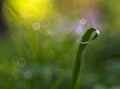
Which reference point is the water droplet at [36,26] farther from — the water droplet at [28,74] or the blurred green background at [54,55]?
the water droplet at [28,74]

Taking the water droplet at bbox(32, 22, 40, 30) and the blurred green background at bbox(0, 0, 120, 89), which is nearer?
the blurred green background at bbox(0, 0, 120, 89)

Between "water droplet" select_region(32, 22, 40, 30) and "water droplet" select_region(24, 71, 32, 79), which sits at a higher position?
"water droplet" select_region(32, 22, 40, 30)

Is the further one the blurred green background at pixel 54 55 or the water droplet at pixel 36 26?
the water droplet at pixel 36 26

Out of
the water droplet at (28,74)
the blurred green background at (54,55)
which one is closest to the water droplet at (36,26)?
the blurred green background at (54,55)

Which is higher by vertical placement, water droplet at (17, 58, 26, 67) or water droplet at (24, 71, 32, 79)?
water droplet at (17, 58, 26, 67)

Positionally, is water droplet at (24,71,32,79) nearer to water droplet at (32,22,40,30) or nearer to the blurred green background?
the blurred green background

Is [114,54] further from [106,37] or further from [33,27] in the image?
[33,27]

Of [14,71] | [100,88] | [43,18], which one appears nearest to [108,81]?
[100,88]

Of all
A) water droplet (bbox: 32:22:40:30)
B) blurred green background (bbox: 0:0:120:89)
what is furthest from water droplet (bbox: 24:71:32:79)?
water droplet (bbox: 32:22:40:30)
